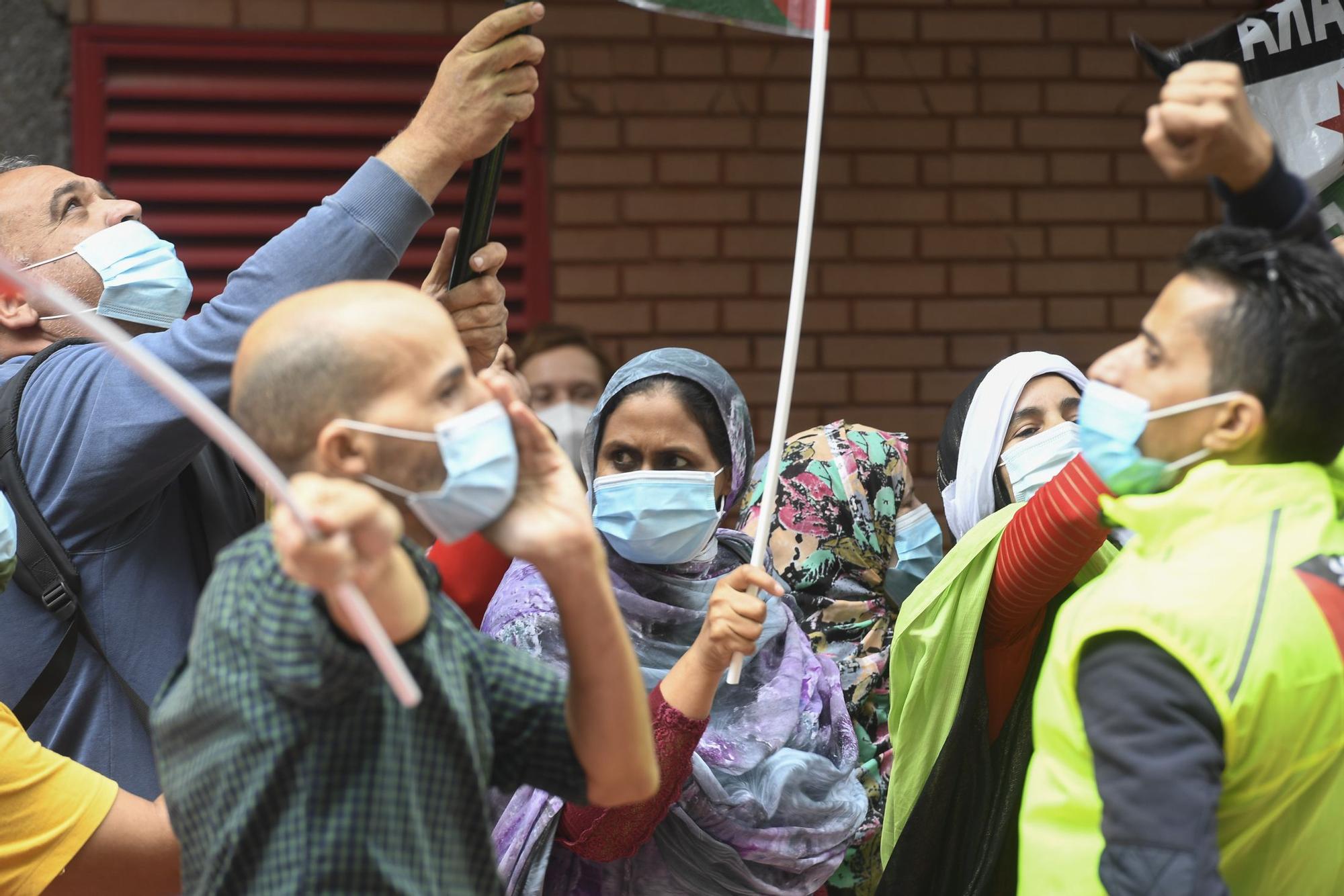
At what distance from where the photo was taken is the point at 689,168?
15.5 feet

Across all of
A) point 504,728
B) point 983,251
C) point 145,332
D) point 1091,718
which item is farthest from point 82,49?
point 1091,718

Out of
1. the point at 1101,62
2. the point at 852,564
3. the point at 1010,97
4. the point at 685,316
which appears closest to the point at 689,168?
the point at 685,316

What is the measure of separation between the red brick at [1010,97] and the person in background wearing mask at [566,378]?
156cm

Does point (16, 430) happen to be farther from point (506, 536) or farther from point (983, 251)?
point (983, 251)

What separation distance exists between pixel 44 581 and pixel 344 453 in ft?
3.61

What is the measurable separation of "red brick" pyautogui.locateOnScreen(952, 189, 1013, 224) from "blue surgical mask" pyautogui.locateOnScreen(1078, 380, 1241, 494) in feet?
10.5

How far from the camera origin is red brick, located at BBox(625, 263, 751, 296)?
4703 millimetres

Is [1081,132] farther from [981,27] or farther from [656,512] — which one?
[656,512]

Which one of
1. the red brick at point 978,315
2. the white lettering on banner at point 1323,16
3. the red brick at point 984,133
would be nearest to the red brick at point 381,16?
the red brick at point 984,133

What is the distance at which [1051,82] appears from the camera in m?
4.88

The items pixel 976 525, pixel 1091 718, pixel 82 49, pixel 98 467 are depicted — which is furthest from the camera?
pixel 82 49

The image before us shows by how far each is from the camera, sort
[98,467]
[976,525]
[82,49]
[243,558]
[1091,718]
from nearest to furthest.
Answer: [243,558]
[1091,718]
[98,467]
[976,525]
[82,49]

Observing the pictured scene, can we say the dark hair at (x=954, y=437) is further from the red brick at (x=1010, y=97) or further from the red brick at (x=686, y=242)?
the red brick at (x=1010, y=97)

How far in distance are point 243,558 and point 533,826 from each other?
3.46 ft
